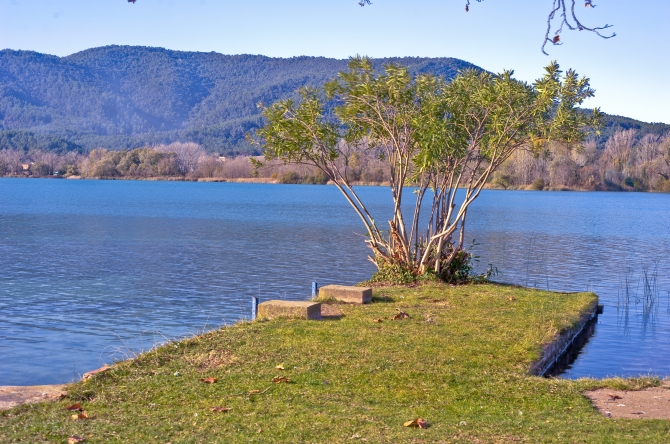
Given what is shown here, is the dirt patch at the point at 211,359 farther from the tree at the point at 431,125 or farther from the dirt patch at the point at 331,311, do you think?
the tree at the point at 431,125

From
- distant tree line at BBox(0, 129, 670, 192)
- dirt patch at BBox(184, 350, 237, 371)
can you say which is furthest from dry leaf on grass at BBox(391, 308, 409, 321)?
A: distant tree line at BBox(0, 129, 670, 192)

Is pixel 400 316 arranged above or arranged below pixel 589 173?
below

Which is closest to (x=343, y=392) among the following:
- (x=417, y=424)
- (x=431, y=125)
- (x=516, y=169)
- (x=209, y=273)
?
(x=417, y=424)

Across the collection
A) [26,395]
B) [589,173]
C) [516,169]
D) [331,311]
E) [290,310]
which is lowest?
[26,395]

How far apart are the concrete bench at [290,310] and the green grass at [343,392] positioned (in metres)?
0.37

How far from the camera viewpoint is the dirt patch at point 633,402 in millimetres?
8367

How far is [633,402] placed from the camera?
892 centimetres

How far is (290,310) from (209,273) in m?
13.5

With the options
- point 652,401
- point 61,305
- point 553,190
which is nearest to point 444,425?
point 652,401

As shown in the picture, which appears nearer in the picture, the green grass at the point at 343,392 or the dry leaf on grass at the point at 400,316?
the green grass at the point at 343,392

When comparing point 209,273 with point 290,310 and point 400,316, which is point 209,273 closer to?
point 290,310

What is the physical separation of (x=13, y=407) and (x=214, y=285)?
15.2 metres

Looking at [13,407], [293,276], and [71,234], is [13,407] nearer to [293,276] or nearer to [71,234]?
[293,276]

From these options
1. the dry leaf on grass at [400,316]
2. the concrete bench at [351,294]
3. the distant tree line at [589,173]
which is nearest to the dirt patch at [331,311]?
the concrete bench at [351,294]
